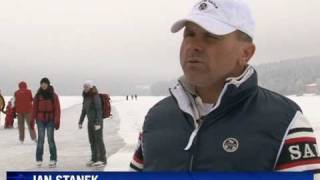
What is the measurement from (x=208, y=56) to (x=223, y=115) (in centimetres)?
22

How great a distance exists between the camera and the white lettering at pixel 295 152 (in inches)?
66.2

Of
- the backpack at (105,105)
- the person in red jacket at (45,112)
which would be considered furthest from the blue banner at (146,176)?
the backpack at (105,105)

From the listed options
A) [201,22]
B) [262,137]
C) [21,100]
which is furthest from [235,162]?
[21,100]

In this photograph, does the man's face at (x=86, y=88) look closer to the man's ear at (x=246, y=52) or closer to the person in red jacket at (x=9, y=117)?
the man's ear at (x=246, y=52)

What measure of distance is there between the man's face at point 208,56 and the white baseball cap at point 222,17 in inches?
1.1

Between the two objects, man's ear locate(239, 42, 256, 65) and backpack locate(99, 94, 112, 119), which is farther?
backpack locate(99, 94, 112, 119)

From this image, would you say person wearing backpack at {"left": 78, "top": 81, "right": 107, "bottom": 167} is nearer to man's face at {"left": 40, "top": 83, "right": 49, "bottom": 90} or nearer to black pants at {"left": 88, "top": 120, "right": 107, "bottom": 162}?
black pants at {"left": 88, "top": 120, "right": 107, "bottom": 162}

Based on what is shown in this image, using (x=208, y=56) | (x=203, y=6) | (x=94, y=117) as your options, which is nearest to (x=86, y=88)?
(x=94, y=117)

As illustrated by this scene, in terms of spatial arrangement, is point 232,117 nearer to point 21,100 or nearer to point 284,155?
point 284,155

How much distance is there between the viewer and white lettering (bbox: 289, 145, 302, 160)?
1.68 m

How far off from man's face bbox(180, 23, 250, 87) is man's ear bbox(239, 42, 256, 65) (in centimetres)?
2

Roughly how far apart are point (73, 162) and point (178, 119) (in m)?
7.92

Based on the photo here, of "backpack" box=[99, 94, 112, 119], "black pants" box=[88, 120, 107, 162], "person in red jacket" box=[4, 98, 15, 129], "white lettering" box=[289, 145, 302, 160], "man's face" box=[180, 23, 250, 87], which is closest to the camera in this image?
"white lettering" box=[289, 145, 302, 160]

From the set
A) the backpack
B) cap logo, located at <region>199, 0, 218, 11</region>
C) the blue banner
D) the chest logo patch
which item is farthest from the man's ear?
the backpack
